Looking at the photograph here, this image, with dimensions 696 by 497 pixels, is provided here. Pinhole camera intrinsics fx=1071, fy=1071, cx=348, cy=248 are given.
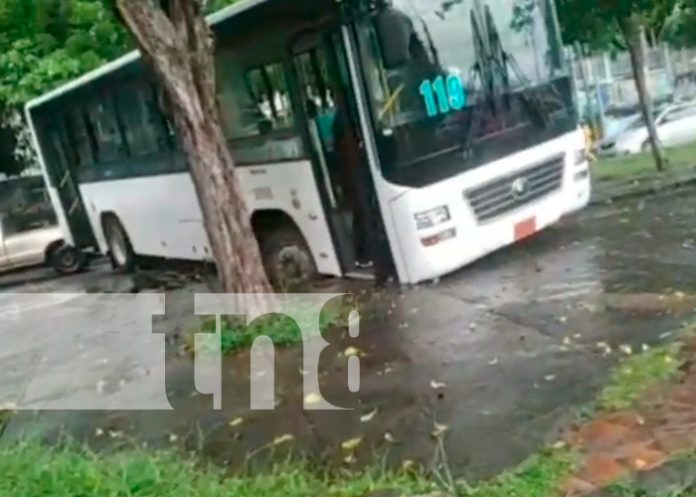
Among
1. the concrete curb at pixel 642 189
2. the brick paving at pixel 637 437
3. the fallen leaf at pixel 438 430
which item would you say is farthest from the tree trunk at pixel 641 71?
the fallen leaf at pixel 438 430

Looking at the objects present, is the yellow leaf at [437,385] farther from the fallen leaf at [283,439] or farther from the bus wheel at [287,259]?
the bus wheel at [287,259]

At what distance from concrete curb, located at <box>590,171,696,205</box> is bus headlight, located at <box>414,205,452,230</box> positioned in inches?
218

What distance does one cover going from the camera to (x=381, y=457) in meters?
5.76

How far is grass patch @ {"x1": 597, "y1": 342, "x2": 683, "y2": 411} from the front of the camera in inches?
232

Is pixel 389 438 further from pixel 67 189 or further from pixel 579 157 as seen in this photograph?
pixel 67 189

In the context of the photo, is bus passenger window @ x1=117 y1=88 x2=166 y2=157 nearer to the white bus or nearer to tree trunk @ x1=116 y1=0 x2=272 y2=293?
the white bus

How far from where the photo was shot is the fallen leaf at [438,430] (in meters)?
6.01

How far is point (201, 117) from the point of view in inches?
350

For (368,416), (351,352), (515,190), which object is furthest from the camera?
(515,190)

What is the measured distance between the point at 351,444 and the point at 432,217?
13.5 ft

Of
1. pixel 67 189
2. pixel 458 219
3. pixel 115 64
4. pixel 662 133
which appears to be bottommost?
pixel 662 133

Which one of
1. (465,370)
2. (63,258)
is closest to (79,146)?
(63,258)

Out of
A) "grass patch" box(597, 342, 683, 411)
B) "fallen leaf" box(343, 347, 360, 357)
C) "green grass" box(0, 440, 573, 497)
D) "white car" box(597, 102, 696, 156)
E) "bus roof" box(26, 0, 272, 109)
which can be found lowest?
"white car" box(597, 102, 696, 156)

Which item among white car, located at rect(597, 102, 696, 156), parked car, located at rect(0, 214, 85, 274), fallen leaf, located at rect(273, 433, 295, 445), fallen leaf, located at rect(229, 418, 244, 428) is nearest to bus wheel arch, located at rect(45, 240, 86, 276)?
parked car, located at rect(0, 214, 85, 274)
